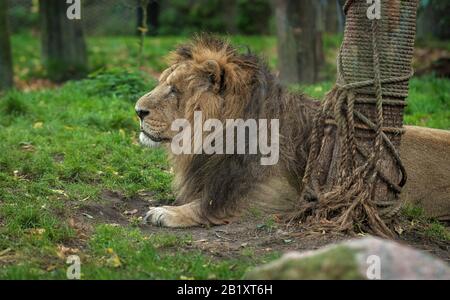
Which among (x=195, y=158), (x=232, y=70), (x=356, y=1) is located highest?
(x=356, y=1)

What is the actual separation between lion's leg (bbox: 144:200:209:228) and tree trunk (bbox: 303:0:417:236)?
863mm

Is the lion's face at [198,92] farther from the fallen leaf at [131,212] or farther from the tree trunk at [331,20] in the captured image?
the tree trunk at [331,20]

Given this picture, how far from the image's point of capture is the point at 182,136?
6246 mm

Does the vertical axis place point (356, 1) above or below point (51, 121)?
above

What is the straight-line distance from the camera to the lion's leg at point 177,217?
606 cm

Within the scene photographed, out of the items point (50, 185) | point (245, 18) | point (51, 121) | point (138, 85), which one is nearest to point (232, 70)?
point (50, 185)

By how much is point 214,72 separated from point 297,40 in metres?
6.21

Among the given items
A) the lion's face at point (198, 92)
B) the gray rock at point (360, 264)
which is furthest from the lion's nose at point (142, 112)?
the gray rock at point (360, 264)

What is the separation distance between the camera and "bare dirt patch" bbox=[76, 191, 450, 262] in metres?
5.48

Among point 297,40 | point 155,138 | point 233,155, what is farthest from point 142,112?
point 297,40
